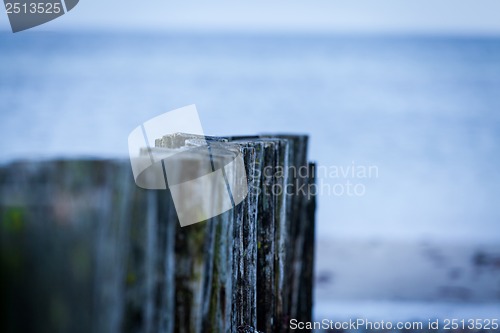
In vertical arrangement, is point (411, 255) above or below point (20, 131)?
below

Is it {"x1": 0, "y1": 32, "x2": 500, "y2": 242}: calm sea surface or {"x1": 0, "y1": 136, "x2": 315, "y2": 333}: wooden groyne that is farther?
{"x1": 0, "y1": 32, "x2": 500, "y2": 242}: calm sea surface

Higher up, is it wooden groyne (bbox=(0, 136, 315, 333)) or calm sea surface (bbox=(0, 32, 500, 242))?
calm sea surface (bbox=(0, 32, 500, 242))

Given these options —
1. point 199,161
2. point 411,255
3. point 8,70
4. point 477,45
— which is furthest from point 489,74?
point 199,161

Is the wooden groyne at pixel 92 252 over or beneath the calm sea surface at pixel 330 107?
beneath

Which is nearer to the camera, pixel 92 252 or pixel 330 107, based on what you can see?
pixel 92 252

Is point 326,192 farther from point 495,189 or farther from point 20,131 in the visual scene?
point 20,131

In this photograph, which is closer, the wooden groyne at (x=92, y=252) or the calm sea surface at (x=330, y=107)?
the wooden groyne at (x=92, y=252)

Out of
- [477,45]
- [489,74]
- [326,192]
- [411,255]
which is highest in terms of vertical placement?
[477,45]

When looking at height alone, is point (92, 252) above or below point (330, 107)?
below

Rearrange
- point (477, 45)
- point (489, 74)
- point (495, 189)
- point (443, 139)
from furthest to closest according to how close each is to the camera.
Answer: point (477, 45) → point (489, 74) → point (443, 139) → point (495, 189)

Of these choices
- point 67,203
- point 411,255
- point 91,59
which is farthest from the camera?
point 91,59

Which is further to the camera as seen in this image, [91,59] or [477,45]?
[477,45]

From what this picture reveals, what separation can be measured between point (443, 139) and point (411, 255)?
1496cm

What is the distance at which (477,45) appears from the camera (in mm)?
63875
